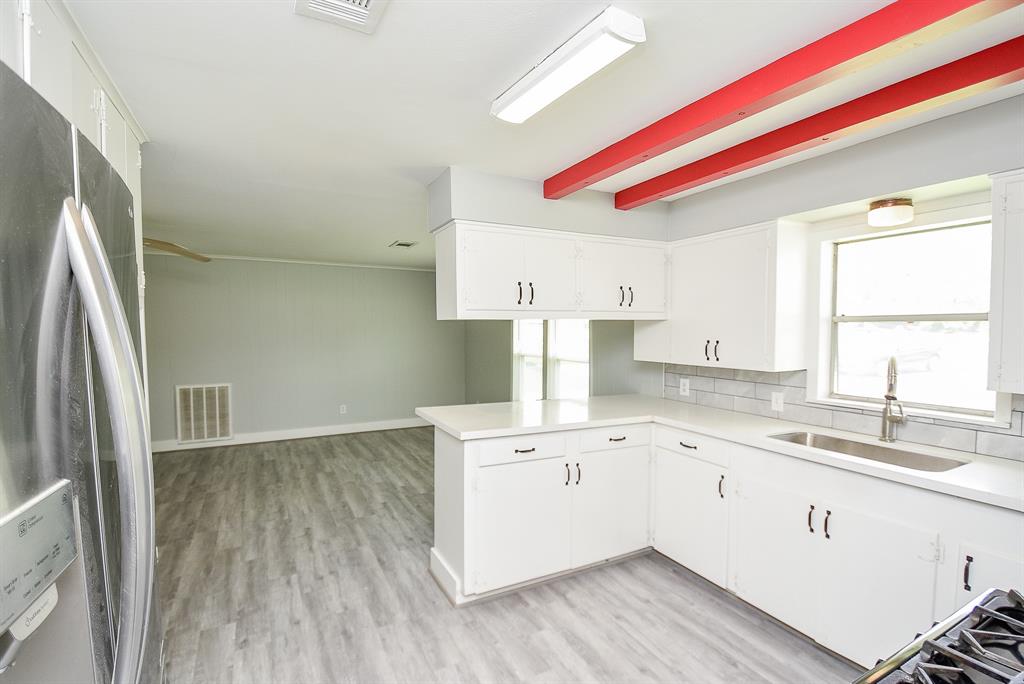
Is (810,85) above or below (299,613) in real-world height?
above

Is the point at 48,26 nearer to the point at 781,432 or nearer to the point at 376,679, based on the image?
the point at 376,679

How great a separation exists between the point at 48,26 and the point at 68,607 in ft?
4.58

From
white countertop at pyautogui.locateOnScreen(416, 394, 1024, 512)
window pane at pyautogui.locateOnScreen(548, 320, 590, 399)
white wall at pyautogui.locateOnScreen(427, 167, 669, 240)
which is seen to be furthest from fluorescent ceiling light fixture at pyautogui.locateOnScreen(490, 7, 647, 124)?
window pane at pyautogui.locateOnScreen(548, 320, 590, 399)

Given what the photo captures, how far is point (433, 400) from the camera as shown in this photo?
7.34 metres

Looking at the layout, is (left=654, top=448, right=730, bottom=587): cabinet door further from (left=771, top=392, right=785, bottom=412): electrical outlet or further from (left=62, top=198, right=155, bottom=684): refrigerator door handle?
(left=62, top=198, right=155, bottom=684): refrigerator door handle

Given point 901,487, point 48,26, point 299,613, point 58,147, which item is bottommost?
point 299,613

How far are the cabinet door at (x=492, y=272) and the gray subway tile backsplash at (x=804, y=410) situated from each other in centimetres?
152

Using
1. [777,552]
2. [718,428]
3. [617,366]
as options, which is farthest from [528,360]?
[777,552]

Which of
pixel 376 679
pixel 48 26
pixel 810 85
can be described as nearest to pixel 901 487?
pixel 810 85

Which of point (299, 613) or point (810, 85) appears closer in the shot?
point (810, 85)

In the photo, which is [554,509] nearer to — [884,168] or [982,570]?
[982,570]

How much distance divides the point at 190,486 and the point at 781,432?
16.4ft

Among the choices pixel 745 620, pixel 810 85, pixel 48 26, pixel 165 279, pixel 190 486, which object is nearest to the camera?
pixel 48 26

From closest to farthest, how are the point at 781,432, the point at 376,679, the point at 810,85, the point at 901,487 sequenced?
1. the point at 810,85
2. the point at 901,487
3. the point at 376,679
4. the point at 781,432
